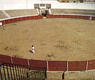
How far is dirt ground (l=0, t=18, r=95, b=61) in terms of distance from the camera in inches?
821

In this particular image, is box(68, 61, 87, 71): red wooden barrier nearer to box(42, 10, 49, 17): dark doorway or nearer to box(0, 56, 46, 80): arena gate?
box(0, 56, 46, 80): arena gate

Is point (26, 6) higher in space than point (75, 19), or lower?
higher

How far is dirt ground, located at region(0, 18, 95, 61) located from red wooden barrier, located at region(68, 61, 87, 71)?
2911mm

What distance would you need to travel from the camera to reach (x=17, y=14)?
44562mm

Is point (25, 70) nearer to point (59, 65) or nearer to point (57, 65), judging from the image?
point (57, 65)

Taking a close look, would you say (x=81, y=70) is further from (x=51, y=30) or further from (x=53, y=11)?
(x=53, y=11)

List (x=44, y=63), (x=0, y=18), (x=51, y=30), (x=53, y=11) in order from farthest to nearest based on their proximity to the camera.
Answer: (x=53, y=11) < (x=0, y=18) < (x=51, y=30) < (x=44, y=63)

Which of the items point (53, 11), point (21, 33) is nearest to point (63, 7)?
point (53, 11)

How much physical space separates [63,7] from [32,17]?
13.4m

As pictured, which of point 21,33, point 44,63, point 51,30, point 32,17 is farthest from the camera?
point 32,17

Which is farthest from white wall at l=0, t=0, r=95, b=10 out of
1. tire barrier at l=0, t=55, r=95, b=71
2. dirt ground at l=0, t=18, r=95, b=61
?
tire barrier at l=0, t=55, r=95, b=71

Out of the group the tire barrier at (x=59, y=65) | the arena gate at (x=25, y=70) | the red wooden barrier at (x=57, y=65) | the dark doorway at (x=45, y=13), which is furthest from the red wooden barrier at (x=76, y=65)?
the dark doorway at (x=45, y=13)

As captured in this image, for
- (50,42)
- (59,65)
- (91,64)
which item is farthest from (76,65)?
(50,42)

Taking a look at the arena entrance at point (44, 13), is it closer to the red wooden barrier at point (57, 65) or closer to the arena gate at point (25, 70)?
the arena gate at point (25, 70)
